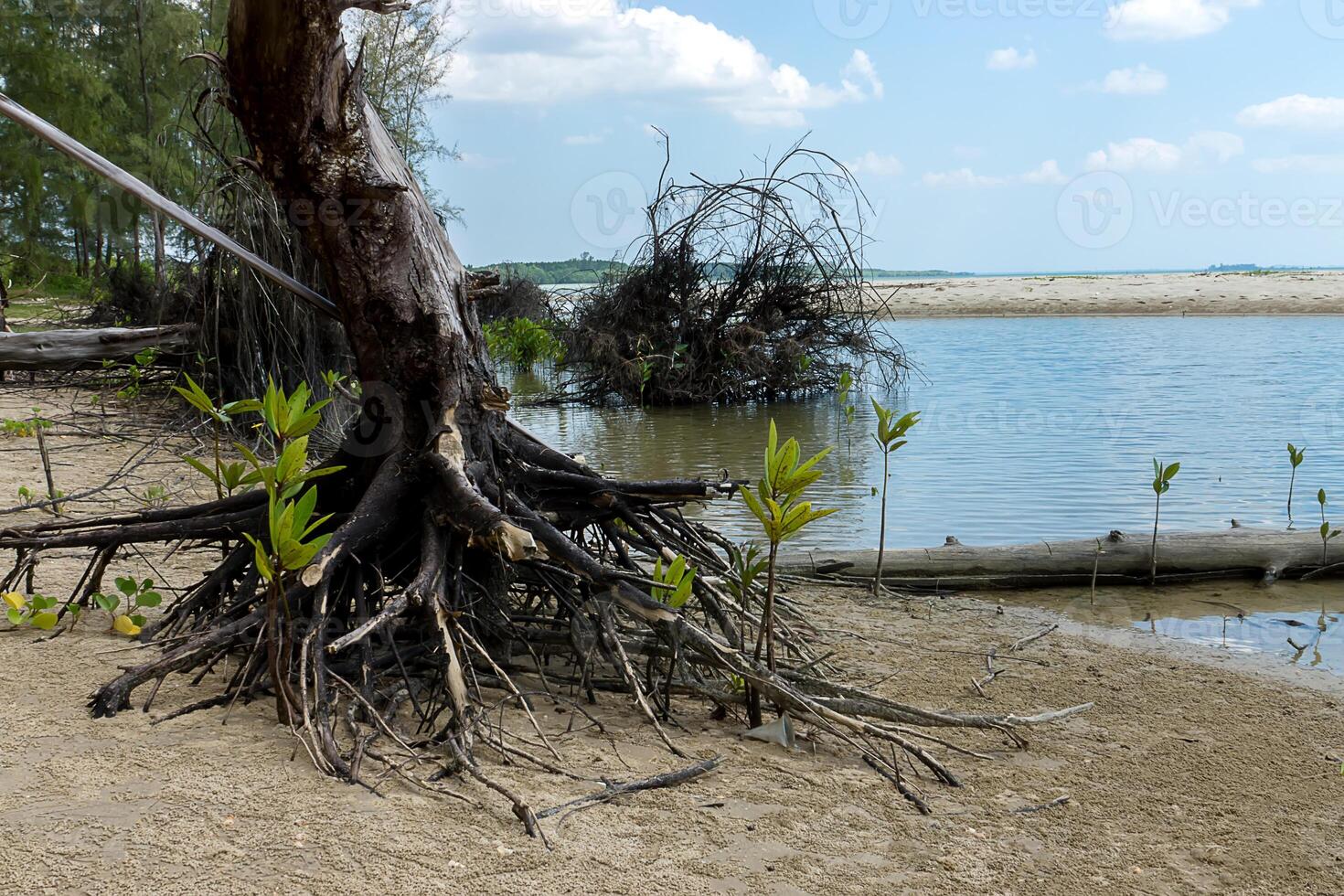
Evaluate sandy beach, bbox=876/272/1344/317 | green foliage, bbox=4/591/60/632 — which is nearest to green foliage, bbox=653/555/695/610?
green foliage, bbox=4/591/60/632

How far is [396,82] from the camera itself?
18672mm

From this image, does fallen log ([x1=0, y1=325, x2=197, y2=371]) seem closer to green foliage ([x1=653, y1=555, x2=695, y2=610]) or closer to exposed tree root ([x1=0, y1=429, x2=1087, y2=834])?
exposed tree root ([x1=0, y1=429, x2=1087, y2=834])

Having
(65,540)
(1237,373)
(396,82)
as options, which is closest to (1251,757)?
(65,540)

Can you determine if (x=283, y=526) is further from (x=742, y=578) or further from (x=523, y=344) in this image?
(x=523, y=344)

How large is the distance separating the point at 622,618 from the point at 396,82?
55.7 ft

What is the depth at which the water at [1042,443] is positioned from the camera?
22.7 feet

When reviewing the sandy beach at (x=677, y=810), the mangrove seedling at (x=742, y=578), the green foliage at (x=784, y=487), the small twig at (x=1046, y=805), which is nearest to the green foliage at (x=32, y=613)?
the sandy beach at (x=677, y=810)

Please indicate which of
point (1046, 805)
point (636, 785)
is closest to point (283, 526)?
point (636, 785)

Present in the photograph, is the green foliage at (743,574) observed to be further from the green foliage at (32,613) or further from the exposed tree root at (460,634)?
the green foliage at (32,613)

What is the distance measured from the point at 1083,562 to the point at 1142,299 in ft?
103

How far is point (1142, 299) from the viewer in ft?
110

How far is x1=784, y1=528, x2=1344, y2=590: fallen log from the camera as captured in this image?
5.31 meters

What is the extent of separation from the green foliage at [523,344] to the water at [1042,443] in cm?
222

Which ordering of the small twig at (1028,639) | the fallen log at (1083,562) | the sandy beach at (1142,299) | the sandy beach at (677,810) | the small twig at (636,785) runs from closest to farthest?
the sandy beach at (677,810), the small twig at (636,785), the small twig at (1028,639), the fallen log at (1083,562), the sandy beach at (1142,299)
